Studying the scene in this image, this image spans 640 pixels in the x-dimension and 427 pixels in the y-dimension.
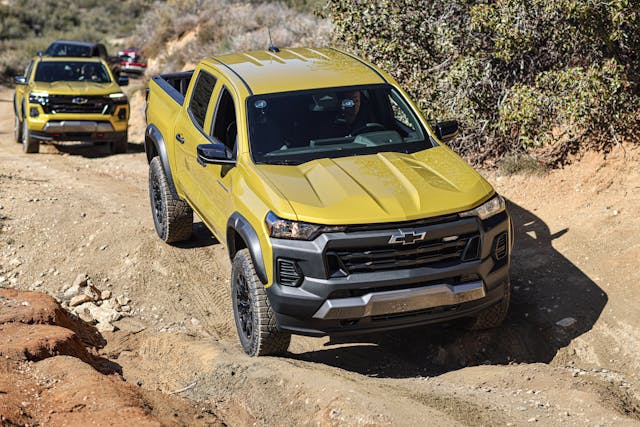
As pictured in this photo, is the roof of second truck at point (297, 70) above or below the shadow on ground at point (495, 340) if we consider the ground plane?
above

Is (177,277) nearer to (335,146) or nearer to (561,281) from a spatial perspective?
(335,146)

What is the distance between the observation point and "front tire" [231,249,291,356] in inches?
243

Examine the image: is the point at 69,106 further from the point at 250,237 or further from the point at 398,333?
the point at 250,237

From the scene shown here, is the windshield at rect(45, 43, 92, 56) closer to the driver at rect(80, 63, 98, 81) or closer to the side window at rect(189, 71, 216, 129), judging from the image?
the driver at rect(80, 63, 98, 81)

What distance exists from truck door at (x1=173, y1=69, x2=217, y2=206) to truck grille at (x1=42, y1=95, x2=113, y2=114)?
7608 mm

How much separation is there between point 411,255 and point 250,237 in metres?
1.17

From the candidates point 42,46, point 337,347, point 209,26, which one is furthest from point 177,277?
point 42,46

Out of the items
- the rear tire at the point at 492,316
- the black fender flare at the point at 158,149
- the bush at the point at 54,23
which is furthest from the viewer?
the bush at the point at 54,23

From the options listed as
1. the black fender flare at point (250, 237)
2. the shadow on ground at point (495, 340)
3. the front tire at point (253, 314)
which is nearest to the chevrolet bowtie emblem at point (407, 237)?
the black fender flare at point (250, 237)

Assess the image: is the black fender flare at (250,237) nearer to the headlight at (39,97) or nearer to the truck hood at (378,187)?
the truck hood at (378,187)

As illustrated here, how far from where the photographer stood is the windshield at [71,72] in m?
16.0

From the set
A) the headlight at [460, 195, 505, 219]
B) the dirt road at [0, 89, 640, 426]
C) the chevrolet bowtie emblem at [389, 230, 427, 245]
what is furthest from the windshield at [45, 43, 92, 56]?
the chevrolet bowtie emblem at [389, 230, 427, 245]

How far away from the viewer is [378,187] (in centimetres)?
614

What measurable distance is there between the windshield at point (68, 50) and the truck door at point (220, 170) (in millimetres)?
13804
